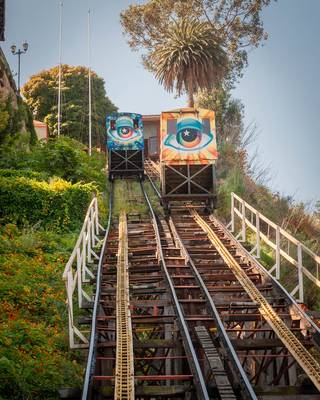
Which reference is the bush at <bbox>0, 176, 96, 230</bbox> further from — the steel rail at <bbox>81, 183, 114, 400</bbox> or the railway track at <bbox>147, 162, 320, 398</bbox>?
the steel rail at <bbox>81, 183, 114, 400</bbox>

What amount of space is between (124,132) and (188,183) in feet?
38.2

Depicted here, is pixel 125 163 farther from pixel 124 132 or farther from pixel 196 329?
pixel 196 329

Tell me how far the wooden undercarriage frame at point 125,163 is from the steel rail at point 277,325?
56.5ft

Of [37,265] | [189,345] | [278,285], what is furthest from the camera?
[37,265]

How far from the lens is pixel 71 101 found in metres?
52.3

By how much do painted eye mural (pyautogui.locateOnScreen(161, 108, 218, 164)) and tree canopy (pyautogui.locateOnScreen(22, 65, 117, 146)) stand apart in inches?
1163

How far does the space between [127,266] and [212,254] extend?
278 cm

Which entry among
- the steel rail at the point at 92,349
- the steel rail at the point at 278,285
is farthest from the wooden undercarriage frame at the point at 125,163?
the steel rail at the point at 92,349

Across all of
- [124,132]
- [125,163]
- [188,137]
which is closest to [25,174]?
[188,137]

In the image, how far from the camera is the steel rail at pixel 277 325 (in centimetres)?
813

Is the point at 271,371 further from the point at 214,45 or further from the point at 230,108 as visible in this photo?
the point at 230,108

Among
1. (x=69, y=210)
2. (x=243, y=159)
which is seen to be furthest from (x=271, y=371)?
(x=243, y=159)

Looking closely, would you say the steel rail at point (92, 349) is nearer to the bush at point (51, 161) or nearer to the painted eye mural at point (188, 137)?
the painted eye mural at point (188, 137)

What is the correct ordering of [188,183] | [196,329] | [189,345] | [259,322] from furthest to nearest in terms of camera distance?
[188,183] → [259,322] → [196,329] → [189,345]
